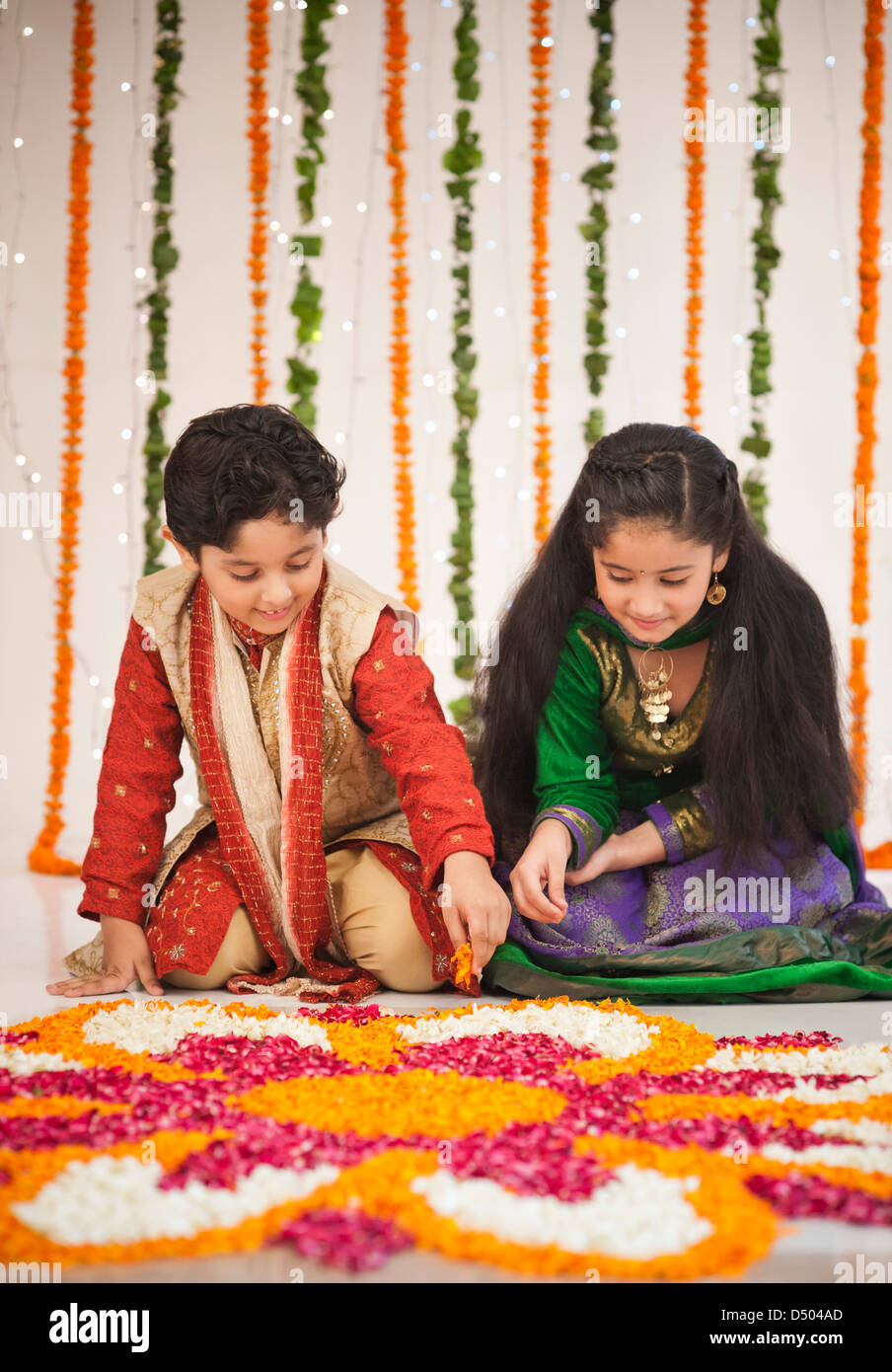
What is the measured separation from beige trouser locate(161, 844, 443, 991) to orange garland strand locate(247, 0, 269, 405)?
2.00m

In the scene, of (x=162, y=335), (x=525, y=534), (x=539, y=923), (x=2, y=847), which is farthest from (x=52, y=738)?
(x=539, y=923)

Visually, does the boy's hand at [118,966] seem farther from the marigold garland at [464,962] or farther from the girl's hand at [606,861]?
the girl's hand at [606,861]

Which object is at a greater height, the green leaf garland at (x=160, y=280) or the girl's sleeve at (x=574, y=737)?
the green leaf garland at (x=160, y=280)

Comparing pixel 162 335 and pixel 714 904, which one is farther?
pixel 162 335

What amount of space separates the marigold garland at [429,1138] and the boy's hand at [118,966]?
0.94ft

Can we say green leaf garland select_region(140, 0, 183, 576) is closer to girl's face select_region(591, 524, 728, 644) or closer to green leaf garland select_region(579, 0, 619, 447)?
green leaf garland select_region(579, 0, 619, 447)

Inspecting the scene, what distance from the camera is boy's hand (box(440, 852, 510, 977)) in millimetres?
1787

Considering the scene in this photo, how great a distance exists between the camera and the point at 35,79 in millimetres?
3727

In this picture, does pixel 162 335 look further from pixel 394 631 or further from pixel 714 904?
pixel 714 904

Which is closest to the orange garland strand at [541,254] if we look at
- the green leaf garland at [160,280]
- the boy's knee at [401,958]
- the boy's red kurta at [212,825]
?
the green leaf garland at [160,280]

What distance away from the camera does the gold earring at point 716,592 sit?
2.13 m

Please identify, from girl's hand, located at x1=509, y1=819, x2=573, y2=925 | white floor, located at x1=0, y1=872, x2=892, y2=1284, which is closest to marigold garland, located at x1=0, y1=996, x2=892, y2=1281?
white floor, located at x1=0, y1=872, x2=892, y2=1284

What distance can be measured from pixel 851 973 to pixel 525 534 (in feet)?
7.17

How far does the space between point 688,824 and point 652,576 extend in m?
0.47
